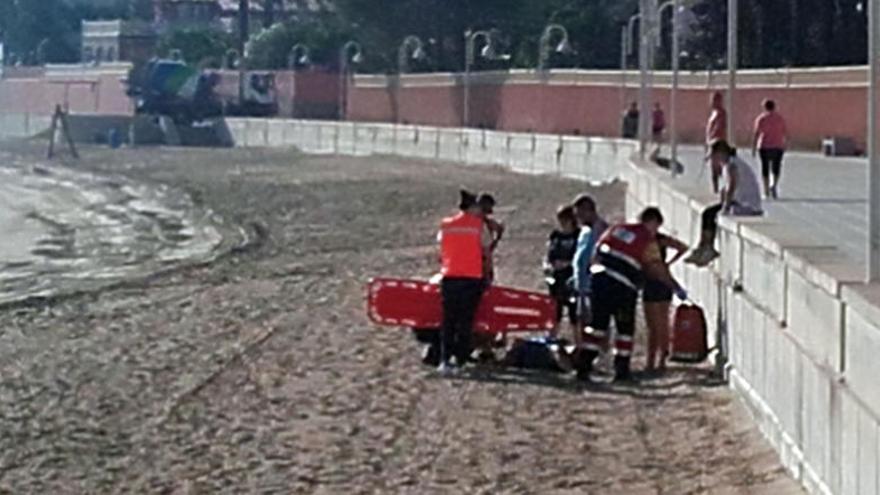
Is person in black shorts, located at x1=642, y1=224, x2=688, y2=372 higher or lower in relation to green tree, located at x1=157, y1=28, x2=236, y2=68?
lower

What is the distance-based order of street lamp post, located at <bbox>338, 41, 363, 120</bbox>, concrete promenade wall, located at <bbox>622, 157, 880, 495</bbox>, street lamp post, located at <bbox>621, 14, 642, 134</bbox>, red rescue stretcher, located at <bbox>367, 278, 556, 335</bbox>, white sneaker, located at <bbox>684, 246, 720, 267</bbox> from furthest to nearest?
street lamp post, located at <bbox>338, 41, 363, 120</bbox> < street lamp post, located at <bbox>621, 14, 642, 134</bbox> < red rescue stretcher, located at <bbox>367, 278, 556, 335</bbox> < white sneaker, located at <bbox>684, 246, 720, 267</bbox> < concrete promenade wall, located at <bbox>622, 157, 880, 495</bbox>

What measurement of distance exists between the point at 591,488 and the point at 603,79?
48895 mm

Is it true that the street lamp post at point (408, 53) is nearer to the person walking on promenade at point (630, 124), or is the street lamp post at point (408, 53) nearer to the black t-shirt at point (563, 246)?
the person walking on promenade at point (630, 124)

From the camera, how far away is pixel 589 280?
18094mm

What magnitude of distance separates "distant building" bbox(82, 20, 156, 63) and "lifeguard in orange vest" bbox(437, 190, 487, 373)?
10376 cm

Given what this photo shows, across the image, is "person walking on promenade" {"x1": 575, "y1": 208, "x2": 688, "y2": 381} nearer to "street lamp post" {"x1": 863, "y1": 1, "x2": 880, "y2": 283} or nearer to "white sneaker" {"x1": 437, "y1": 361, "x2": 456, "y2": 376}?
"white sneaker" {"x1": 437, "y1": 361, "x2": 456, "y2": 376}

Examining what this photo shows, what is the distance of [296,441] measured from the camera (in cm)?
1619

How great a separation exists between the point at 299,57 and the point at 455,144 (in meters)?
30.4

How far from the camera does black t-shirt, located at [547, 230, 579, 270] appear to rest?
19516 mm

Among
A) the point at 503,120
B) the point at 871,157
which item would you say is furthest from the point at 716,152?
the point at 503,120

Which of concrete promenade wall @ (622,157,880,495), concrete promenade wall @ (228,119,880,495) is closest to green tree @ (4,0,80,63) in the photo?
concrete promenade wall @ (228,119,880,495)

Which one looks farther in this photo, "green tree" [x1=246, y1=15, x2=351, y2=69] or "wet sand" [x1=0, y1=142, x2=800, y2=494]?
"green tree" [x1=246, y1=15, x2=351, y2=69]

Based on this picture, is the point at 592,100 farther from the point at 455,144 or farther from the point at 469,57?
the point at 469,57

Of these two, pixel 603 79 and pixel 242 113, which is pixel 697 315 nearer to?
pixel 603 79
